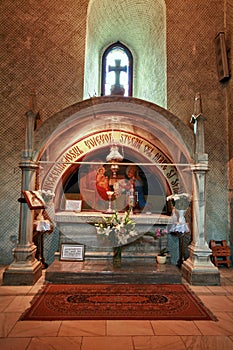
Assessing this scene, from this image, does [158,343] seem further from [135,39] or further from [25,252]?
[135,39]

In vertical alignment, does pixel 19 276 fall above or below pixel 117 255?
below

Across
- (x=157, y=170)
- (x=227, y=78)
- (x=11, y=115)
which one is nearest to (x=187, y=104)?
(x=227, y=78)

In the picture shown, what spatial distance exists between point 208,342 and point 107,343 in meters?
1.21

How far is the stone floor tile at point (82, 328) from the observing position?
361cm

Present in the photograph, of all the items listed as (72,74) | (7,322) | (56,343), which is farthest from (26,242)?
(72,74)

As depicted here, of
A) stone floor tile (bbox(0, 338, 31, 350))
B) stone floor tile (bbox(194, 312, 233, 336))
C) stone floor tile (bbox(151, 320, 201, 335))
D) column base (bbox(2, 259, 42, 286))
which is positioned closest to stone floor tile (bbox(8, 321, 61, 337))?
stone floor tile (bbox(0, 338, 31, 350))

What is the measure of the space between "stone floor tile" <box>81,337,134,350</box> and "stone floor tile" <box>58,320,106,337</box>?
14 centimetres

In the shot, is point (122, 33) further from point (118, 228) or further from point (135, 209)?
point (118, 228)

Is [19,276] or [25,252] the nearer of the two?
[19,276]

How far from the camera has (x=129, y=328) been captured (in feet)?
12.3

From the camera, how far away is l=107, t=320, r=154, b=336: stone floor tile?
3643mm

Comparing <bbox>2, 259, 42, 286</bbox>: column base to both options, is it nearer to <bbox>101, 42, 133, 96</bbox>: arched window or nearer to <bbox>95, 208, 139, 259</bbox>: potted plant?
<bbox>95, 208, 139, 259</bbox>: potted plant

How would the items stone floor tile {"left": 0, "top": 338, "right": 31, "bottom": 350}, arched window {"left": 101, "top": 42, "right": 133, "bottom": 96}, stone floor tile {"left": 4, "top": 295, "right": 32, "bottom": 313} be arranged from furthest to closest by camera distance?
arched window {"left": 101, "top": 42, "right": 133, "bottom": 96}
stone floor tile {"left": 4, "top": 295, "right": 32, "bottom": 313}
stone floor tile {"left": 0, "top": 338, "right": 31, "bottom": 350}

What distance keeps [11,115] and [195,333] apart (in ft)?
21.0
